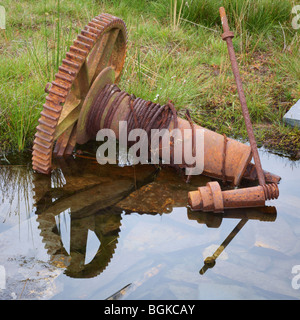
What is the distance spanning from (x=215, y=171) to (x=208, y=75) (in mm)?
1939

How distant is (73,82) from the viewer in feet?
11.2

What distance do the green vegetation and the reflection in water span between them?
0.72 metres

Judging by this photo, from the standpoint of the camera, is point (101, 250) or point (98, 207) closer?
point (101, 250)

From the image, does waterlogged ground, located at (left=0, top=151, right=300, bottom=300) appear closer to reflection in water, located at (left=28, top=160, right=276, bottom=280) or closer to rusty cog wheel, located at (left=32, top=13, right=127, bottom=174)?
reflection in water, located at (left=28, top=160, right=276, bottom=280)

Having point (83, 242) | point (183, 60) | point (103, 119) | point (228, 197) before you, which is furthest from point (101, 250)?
point (183, 60)

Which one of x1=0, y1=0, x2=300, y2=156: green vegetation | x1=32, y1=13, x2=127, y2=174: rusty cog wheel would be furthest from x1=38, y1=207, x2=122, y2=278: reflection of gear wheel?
x1=0, y1=0, x2=300, y2=156: green vegetation

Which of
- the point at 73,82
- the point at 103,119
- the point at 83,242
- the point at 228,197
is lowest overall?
the point at 83,242

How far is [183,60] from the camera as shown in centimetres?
531

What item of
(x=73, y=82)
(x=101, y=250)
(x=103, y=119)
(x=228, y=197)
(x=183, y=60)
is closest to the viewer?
(x=101, y=250)

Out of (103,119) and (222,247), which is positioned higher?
(103,119)

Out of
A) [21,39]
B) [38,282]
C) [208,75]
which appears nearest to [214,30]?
[208,75]

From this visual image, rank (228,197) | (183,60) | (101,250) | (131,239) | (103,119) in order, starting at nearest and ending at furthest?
(101,250) → (131,239) → (228,197) → (103,119) → (183,60)

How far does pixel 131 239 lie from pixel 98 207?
430 millimetres

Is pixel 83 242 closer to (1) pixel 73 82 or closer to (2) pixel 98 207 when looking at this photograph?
(2) pixel 98 207
